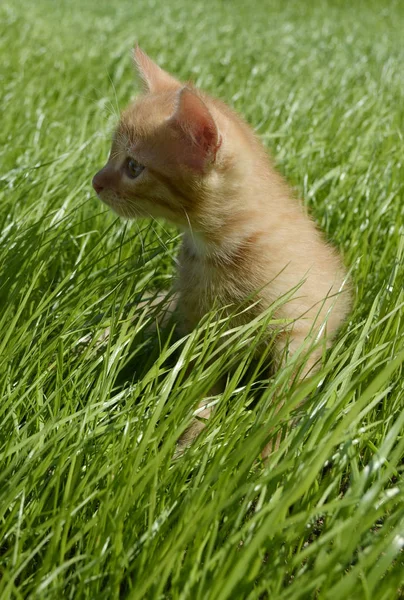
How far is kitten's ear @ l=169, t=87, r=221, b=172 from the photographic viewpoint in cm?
161

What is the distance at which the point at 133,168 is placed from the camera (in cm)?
189

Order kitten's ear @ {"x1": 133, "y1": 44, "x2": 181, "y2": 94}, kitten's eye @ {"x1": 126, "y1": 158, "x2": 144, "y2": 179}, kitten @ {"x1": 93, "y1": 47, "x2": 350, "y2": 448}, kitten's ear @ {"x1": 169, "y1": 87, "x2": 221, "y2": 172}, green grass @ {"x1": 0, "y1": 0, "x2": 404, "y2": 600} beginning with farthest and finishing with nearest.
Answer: kitten's ear @ {"x1": 133, "y1": 44, "x2": 181, "y2": 94} < kitten's eye @ {"x1": 126, "y1": 158, "x2": 144, "y2": 179} < kitten @ {"x1": 93, "y1": 47, "x2": 350, "y2": 448} < kitten's ear @ {"x1": 169, "y1": 87, "x2": 221, "y2": 172} < green grass @ {"x1": 0, "y1": 0, "x2": 404, "y2": 600}

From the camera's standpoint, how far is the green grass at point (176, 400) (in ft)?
3.84

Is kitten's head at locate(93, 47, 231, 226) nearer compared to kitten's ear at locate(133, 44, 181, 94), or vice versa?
kitten's head at locate(93, 47, 231, 226)

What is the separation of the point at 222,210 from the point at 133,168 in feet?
0.89

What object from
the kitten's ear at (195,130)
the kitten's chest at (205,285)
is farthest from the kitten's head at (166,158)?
the kitten's chest at (205,285)

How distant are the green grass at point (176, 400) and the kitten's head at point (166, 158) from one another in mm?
184

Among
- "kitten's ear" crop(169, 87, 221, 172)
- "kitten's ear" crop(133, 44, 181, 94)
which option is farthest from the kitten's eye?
"kitten's ear" crop(133, 44, 181, 94)

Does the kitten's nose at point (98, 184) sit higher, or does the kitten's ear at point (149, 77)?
the kitten's ear at point (149, 77)

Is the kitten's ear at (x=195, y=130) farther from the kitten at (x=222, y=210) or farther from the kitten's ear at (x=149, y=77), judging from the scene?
the kitten's ear at (x=149, y=77)

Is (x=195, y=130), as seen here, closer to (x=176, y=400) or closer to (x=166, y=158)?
(x=166, y=158)

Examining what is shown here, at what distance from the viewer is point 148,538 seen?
120 cm

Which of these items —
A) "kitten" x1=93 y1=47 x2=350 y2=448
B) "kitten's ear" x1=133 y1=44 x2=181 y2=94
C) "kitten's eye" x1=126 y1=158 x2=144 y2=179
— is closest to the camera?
"kitten" x1=93 y1=47 x2=350 y2=448

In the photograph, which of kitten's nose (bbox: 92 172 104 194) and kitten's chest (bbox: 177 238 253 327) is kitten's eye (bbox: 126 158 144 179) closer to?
kitten's nose (bbox: 92 172 104 194)
